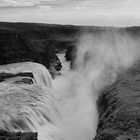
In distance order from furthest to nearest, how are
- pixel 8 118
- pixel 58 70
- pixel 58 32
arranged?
pixel 58 32
pixel 58 70
pixel 8 118

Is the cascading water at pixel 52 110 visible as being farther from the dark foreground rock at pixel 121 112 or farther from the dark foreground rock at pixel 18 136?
the dark foreground rock at pixel 18 136

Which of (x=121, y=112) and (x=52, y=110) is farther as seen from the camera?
(x=52, y=110)

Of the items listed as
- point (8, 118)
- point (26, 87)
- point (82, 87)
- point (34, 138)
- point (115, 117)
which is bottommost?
point (34, 138)

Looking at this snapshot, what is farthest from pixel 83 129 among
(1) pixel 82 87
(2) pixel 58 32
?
(2) pixel 58 32

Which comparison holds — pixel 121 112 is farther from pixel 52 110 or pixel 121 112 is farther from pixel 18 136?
pixel 52 110

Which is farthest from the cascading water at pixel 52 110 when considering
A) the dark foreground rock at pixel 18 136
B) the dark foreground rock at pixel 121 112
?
the dark foreground rock at pixel 18 136

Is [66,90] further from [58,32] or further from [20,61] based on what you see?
[58,32]

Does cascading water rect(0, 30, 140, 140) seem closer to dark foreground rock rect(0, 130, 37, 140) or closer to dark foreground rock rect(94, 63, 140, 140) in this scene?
dark foreground rock rect(94, 63, 140, 140)

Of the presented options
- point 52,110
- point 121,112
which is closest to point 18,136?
point 121,112
